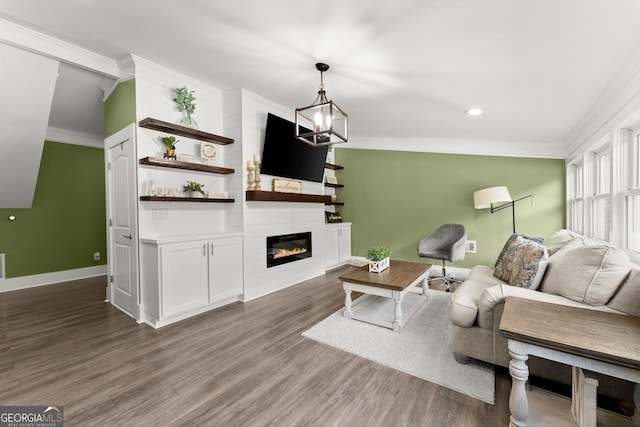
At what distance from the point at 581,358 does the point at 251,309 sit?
9.46 ft

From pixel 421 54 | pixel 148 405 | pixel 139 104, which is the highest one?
pixel 421 54

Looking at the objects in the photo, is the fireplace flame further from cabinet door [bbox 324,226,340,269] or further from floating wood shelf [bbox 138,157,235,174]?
floating wood shelf [bbox 138,157,235,174]

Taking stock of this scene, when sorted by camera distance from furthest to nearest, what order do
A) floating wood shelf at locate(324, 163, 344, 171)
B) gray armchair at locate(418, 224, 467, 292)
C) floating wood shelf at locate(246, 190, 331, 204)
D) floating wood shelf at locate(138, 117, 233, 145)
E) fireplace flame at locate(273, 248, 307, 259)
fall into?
floating wood shelf at locate(324, 163, 344, 171) < gray armchair at locate(418, 224, 467, 292) < fireplace flame at locate(273, 248, 307, 259) < floating wood shelf at locate(246, 190, 331, 204) < floating wood shelf at locate(138, 117, 233, 145)

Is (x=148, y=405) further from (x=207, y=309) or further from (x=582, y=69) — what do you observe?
(x=582, y=69)

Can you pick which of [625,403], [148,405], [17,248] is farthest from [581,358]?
[17,248]

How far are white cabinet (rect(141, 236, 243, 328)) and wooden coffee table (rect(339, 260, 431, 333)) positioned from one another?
1428mm

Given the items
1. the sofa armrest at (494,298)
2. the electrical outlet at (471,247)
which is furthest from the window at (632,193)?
the electrical outlet at (471,247)

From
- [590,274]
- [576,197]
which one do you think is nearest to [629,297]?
[590,274]

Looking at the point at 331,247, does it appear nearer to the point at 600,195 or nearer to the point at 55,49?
the point at 600,195

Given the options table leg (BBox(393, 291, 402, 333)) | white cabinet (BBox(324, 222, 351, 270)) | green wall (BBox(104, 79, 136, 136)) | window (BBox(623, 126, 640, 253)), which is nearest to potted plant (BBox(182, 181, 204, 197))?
green wall (BBox(104, 79, 136, 136))

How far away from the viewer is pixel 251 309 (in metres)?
3.31

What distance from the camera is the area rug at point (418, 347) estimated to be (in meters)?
1.92

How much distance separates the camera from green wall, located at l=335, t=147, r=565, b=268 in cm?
459

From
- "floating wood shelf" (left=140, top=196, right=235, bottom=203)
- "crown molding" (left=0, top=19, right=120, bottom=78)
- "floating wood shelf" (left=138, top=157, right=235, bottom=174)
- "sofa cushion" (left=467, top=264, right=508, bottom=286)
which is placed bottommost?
"sofa cushion" (left=467, top=264, right=508, bottom=286)
